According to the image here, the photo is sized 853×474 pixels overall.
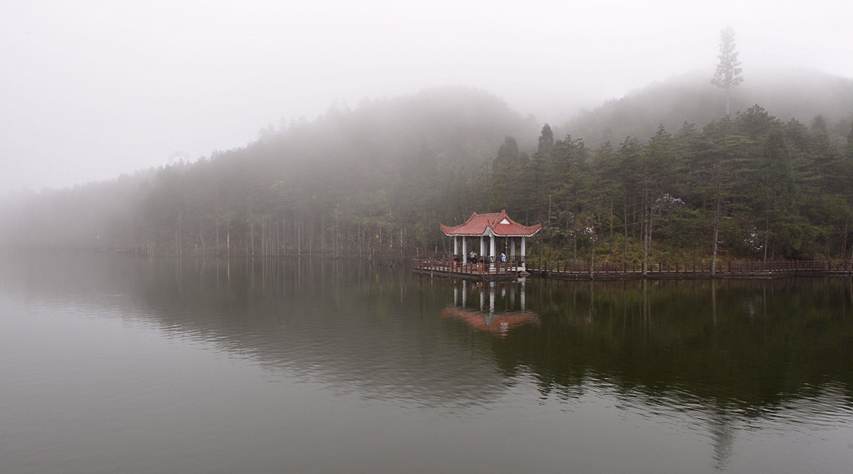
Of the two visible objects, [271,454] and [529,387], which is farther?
[529,387]

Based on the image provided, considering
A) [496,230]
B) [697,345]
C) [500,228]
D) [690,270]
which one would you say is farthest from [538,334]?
[690,270]

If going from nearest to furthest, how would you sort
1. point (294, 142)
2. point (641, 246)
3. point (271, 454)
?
point (271, 454)
point (641, 246)
point (294, 142)

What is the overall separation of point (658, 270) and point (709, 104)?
6777cm

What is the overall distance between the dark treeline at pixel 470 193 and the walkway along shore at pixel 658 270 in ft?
5.82

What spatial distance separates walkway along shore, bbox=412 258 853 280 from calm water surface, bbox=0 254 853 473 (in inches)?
531

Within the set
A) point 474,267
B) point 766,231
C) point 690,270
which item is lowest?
point 690,270

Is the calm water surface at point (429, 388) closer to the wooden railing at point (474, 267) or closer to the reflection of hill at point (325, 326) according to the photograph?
the reflection of hill at point (325, 326)

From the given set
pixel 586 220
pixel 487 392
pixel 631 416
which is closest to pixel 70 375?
pixel 487 392

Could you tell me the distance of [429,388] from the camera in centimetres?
1305

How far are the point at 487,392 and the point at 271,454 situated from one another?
5.93 meters

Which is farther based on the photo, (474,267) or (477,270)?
(474,267)

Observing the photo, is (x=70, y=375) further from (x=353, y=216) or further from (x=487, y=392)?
(x=353, y=216)

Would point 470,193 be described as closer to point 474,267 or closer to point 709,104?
point 474,267

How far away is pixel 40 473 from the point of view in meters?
8.72
